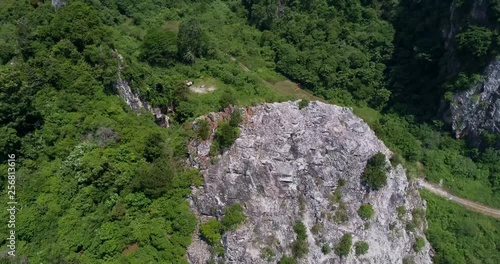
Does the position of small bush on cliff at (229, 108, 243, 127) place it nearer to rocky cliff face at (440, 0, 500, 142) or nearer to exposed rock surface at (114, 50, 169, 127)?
exposed rock surface at (114, 50, 169, 127)

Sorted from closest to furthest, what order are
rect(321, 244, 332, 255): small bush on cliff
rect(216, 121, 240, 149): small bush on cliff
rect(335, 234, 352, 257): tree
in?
rect(321, 244, 332, 255): small bush on cliff → rect(335, 234, 352, 257): tree → rect(216, 121, 240, 149): small bush on cliff

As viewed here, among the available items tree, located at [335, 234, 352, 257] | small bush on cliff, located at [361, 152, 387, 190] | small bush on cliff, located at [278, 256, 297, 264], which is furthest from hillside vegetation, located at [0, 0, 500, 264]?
small bush on cliff, located at [278, 256, 297, 264]

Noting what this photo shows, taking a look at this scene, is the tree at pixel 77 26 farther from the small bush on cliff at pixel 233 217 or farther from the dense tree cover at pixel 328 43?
the dense tree cover at pixel 328 43

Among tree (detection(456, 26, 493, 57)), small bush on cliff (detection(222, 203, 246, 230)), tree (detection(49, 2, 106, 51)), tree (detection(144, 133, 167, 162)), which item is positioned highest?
tree (detection(456, 26, 493, 57))

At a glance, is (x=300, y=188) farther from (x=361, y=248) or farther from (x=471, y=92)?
(x=471, y=92)

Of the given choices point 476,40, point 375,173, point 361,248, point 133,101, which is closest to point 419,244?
point 361,248

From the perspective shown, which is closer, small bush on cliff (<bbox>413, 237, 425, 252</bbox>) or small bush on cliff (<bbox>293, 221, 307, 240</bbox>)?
small bush on cliff (<bbox>293, 221, 307, 240</bbox>)

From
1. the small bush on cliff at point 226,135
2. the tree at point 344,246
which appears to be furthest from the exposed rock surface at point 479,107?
the small bush on cliff at point 226,135

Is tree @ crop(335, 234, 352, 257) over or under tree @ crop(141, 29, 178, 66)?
under
